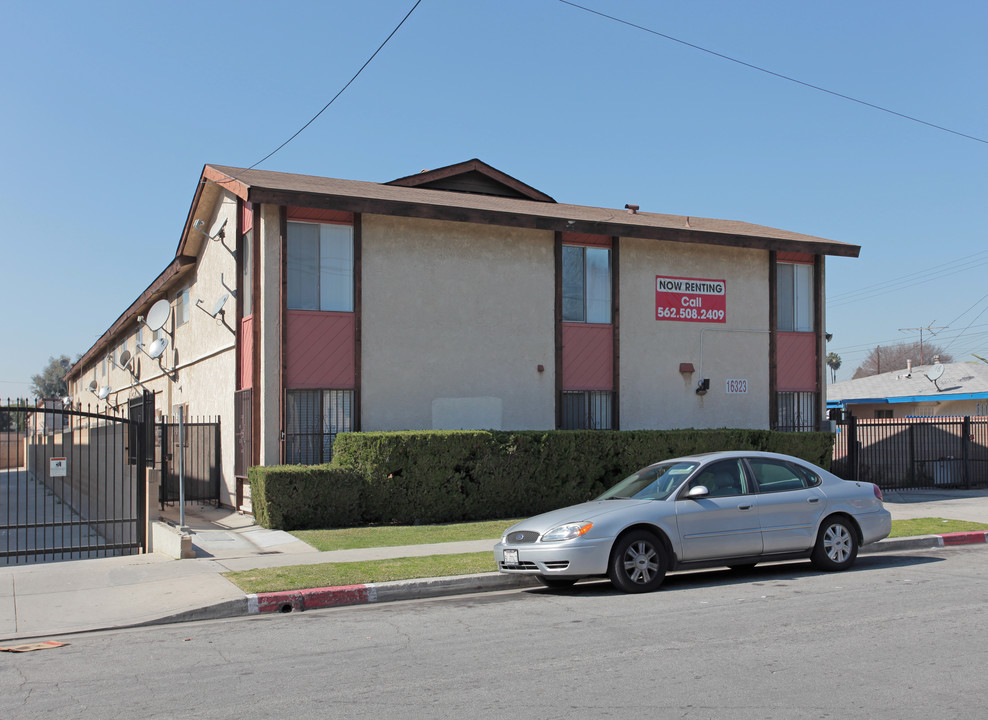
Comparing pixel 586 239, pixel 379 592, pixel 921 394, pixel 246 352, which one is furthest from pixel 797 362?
pixel 921 394

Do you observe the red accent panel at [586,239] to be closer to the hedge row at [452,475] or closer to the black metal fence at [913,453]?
the hedge row at [452,475]

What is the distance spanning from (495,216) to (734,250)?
22.2ft

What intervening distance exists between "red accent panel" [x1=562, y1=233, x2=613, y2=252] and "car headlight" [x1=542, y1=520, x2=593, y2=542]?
11438mm

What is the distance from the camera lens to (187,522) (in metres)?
17.0

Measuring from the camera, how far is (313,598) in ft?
31.4

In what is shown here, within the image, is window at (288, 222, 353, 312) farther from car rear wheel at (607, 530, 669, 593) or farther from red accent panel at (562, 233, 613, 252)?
car rear wheel at (607, 530, 669, 593)

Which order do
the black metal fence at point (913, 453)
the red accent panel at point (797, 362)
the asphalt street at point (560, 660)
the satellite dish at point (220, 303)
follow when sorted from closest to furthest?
the asphalt street at point (560, 660), the satellite dish at point (220, 303), the red accent panel at point (797, 362), the black metal fence at point (913, 453)

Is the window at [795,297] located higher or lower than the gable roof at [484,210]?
lower

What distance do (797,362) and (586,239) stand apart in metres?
6.61

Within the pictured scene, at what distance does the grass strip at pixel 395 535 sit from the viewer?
1363 centimetres

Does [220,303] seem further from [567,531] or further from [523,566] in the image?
[567,531]

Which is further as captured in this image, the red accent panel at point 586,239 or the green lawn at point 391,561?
the red accent panel at point 586,239

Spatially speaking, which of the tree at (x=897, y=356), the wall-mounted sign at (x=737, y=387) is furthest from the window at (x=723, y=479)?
the tree at (x=897, y=356)

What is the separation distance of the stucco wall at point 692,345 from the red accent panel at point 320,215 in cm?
654
